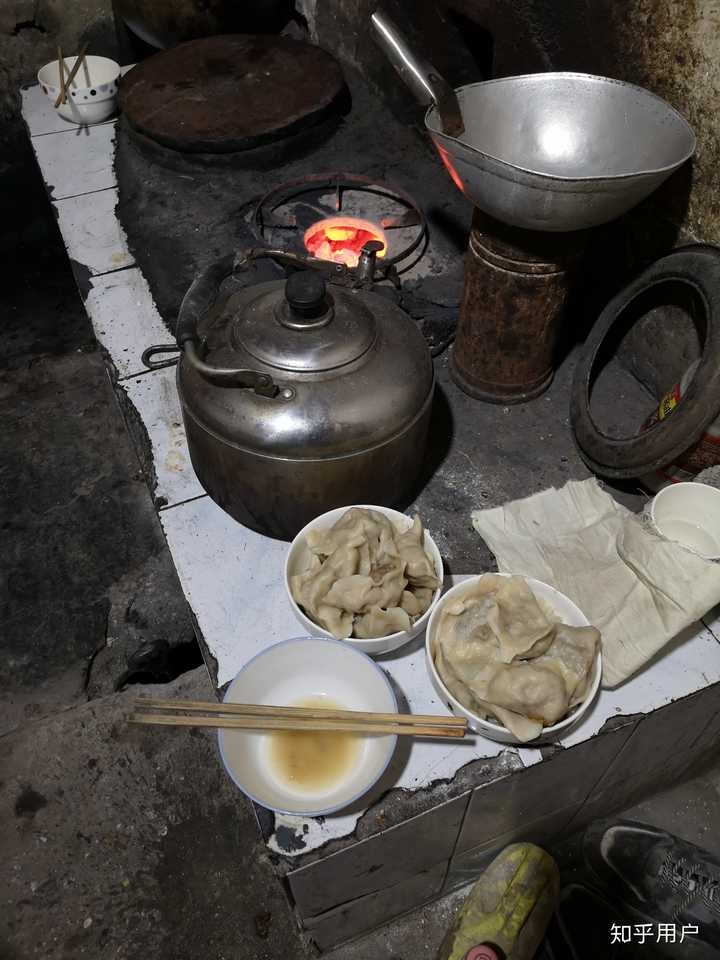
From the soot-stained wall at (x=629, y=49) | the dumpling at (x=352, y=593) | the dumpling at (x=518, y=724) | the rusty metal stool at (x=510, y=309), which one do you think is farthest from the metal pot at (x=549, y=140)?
the dumpling at (x=518, y=724)

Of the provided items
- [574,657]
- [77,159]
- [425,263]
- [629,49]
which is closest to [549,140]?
[629,49]

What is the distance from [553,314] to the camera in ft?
9.26

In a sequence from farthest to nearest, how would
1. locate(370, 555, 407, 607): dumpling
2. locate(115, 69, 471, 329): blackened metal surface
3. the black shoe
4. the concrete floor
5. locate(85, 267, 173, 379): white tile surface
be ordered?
locate(115, 69, 471, 329): blackened metal surface < locate(85, 267, 173, 379): white tile surface < the concrete floor < the black shoe < locate(370, 555, 407, 607): dumpling

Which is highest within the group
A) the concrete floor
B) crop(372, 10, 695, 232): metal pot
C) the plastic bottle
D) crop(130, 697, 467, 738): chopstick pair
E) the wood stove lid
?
crop(372, 10, 695, 232): metal pot

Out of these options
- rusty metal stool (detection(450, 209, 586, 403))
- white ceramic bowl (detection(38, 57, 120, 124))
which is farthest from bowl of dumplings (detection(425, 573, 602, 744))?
A: white ceramic bowl (detection(38, 57, 120, 124))

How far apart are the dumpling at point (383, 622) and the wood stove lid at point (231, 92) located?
121 inches

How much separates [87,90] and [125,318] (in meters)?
1.97

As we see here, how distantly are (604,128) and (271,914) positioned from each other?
3182 millimetres

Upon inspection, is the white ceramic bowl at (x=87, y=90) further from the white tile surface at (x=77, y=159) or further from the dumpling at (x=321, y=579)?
the dumpling at (x=321, y=579)

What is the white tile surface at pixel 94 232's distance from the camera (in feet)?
12.1

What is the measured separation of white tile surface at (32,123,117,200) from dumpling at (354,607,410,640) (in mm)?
3204

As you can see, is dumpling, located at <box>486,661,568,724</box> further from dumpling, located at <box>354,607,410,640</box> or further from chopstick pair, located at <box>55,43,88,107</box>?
chopstick pair, located at <box>55,43,88,107</box>

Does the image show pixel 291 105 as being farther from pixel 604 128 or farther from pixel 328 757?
pixel 328 757

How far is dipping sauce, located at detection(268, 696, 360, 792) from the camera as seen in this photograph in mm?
1986
